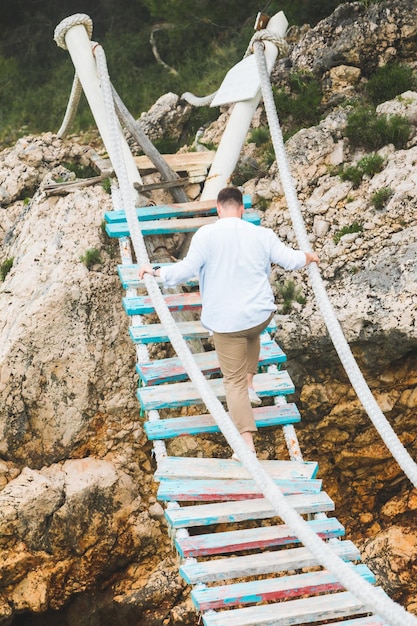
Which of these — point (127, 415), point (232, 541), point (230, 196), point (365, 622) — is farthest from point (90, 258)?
point (365, 622)

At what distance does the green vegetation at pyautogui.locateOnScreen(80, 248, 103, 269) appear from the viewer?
7395mm

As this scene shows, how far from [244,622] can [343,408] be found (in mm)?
2521

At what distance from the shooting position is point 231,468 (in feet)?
18.8

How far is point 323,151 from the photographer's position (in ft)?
26.3

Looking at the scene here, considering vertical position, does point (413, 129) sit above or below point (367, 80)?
below

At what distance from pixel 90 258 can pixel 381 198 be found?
2.46 metres

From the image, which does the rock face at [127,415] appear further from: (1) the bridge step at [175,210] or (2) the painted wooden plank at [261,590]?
(2) the painted wooden plank at [261,590]

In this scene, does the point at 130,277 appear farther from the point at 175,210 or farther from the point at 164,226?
the point at 175,210

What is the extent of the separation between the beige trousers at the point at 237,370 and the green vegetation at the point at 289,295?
1583 mm

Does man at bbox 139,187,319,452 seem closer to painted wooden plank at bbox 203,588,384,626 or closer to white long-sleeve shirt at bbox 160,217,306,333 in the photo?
white long-sleeve shirt at bbox 160,217,306,333

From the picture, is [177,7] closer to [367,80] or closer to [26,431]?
[367,80]

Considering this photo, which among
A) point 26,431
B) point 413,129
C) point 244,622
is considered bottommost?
point 244,622

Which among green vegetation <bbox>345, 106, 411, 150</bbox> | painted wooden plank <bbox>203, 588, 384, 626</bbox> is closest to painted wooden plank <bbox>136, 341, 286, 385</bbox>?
painted wooden plank <bbox>203, 588, 384, 626</bbox>

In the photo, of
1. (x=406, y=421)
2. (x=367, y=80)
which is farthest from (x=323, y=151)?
(x=406, y=421)
